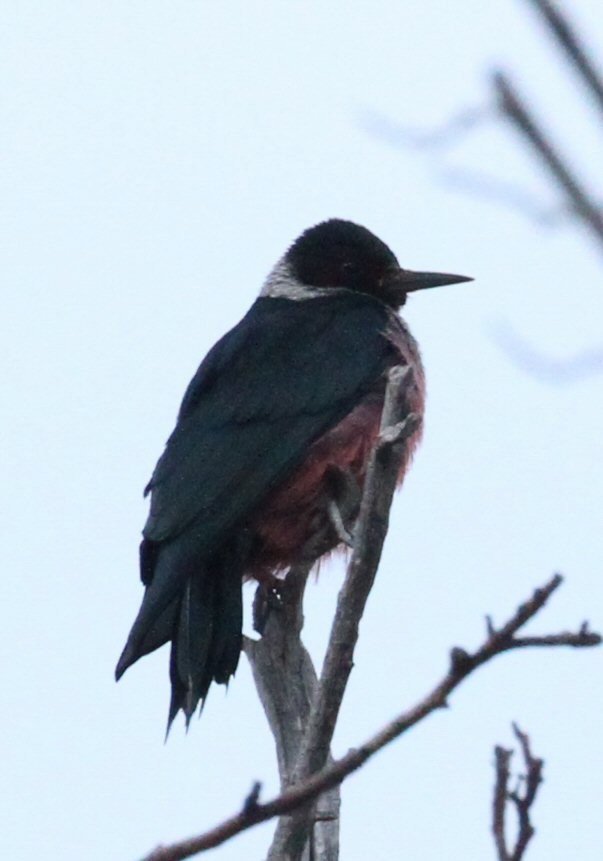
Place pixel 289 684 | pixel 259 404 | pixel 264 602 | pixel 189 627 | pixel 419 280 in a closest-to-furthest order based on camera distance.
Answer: pixel 289 684, pixel 189 627, pixel 264 602, pixel 259 404, pixel 419 280

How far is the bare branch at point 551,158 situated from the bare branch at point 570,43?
0.24 ft

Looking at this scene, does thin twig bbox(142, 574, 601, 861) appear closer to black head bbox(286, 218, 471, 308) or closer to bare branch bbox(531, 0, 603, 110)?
bare branch bbox(531, 0, 603, 110)

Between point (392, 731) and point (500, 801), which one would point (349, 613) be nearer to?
point (500, 801)

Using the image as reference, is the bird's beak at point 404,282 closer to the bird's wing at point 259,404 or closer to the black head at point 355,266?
the black head at point 355,266

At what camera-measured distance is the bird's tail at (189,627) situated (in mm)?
4453

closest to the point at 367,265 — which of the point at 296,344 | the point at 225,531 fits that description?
the point at 296,344

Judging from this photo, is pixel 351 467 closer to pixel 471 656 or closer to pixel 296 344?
pixel 296 344

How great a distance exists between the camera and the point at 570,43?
1.37 meters

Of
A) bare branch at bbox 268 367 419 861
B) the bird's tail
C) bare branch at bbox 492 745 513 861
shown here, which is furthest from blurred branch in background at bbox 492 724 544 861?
the bird's tail

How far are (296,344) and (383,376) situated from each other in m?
0.37

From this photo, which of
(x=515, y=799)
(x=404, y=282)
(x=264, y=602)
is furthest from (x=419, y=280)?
(x=515, y=799)

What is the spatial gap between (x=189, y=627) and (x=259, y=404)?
47.0 inches

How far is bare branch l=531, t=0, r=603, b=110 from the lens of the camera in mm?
1369

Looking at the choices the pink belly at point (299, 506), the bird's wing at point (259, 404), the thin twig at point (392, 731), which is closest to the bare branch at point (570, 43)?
the thin twig at point (392, 731)
